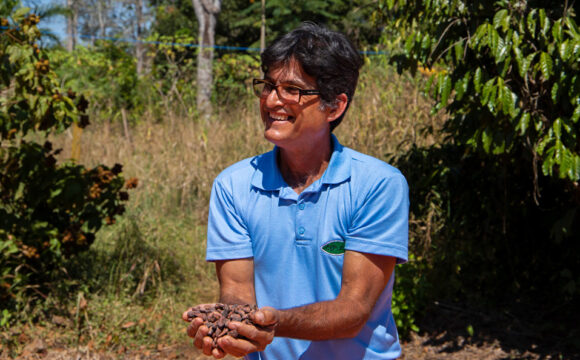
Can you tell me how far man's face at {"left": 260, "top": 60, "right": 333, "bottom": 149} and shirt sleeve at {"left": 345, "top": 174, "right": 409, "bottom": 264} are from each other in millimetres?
253

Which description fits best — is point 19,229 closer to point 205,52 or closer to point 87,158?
point 87,158

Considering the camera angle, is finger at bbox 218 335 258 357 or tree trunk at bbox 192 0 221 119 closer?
finger at bbox 218 335 258 357

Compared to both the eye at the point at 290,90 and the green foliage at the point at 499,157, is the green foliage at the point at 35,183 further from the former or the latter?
the eye at the point at 290,90

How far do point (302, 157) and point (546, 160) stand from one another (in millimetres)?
1626

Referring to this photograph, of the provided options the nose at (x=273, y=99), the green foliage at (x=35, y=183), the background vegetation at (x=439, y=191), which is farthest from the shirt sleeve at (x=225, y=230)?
the green foliage at (x=35, y=183)

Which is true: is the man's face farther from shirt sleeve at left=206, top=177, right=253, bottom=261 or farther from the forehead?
shirt sleeve at left=206, top=177, right=253, bottom=261

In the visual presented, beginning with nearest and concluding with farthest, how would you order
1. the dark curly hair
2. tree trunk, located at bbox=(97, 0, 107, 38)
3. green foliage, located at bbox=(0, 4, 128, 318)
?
the dark curly hair → green foliage, located at bbox=(0, 4, 128, 318) → tree trunk, located at bbox=(97, 0, 107, 38)

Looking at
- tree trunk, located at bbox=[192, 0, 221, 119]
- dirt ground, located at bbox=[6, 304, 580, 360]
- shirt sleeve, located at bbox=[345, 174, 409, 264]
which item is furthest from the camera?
tree trunk, located at bbox=[192, 0, 221, 119]

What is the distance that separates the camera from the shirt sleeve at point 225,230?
174 cm

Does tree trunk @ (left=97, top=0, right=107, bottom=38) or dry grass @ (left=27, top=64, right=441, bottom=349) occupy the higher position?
tree trunk @ (left=97, top=0, right=107, bottom=38)

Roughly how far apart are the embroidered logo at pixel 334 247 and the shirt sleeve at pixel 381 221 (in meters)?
0.03

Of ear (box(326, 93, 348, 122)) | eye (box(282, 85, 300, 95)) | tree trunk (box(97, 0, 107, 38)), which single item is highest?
tree trunk (box(97, 0, 107, 38))

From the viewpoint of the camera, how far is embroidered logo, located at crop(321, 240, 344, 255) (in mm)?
1649

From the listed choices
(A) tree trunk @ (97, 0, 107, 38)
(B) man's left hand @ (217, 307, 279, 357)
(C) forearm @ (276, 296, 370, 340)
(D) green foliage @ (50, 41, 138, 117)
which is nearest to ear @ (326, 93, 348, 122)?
(C) forearm @ (276, 296, 370, 340)
